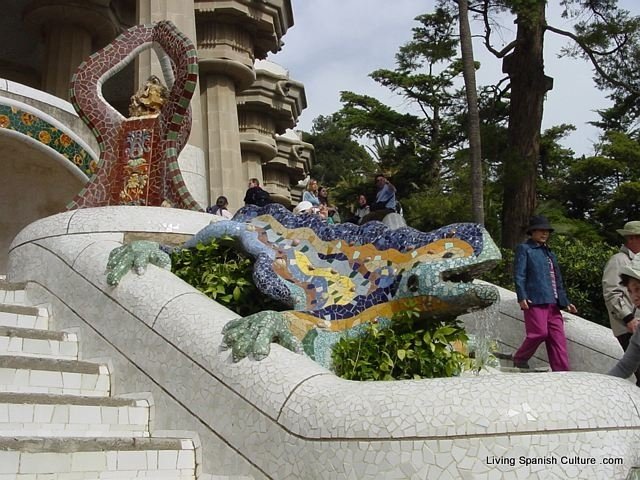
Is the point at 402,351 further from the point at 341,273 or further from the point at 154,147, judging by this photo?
the point at 154,147

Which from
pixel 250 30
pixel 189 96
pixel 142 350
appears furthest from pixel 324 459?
pixel 250 30

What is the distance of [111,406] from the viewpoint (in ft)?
15.7

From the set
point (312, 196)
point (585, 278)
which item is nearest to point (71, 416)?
point (312, 196)

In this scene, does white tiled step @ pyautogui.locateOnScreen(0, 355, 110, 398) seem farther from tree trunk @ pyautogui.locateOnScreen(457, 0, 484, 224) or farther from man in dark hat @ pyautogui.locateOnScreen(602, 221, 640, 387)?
tree trunk @ pyautogui.locateOnScreen(457, 0, 484, 224)

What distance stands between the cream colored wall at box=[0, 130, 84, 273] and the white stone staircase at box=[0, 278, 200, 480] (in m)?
6.47

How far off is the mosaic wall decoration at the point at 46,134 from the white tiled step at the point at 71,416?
21.2 feet

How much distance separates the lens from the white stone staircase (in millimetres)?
3920

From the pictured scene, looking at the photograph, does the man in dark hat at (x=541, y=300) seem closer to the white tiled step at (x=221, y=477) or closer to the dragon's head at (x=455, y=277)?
the dragon's head at (x=455, y=277)

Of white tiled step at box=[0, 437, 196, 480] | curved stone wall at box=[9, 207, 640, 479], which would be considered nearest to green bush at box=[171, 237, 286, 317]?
curved stone wall at box=[9, 207, 640, 479]

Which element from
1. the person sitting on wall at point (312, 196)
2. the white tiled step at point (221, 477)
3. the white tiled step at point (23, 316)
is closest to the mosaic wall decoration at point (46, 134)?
the person sitting on wall at point (312, 196)

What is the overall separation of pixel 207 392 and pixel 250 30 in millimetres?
16607

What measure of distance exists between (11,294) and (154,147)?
237 cm

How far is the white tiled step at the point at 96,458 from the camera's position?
12.6 ft

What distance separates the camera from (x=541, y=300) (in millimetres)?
6625
